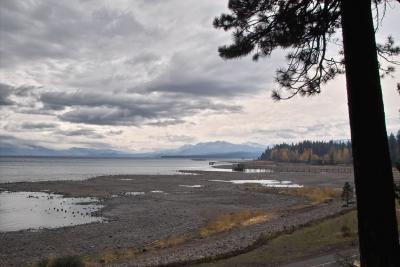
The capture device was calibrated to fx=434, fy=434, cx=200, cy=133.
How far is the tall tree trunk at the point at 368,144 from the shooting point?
6.08 meters

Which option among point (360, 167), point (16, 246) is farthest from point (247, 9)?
point (16, 246)

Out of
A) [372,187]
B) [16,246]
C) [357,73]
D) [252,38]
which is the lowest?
[16,246]

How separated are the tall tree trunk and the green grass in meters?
9.65

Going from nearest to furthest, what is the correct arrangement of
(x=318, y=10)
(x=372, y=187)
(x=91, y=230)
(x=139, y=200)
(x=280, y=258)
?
(x=372, y=187), (x=318, y=10), (x=280, y=258), (x=91, y=230), (x=139, y=200)

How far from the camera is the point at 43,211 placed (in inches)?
1757

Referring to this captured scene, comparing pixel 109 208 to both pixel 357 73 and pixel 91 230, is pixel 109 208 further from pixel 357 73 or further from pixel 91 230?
pixel 357 73

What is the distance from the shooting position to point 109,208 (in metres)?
47.2

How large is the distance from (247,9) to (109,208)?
41.4 m

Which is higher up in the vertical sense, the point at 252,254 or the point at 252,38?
the point at 252,38

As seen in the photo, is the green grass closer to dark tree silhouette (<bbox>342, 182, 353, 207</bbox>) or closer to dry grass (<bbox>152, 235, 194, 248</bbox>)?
dry grass (<bbox>152, 235, 194, 248</bbox>)

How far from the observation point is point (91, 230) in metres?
33.3

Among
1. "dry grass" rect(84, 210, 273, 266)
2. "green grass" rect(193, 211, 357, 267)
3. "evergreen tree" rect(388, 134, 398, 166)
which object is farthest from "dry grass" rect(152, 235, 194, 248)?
"evergreen tree" rect(388, 134, 398, 166)

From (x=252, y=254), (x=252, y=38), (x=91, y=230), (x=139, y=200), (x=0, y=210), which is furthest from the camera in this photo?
(x=139, y=200)

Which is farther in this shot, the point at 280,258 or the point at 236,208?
the point at 236,208
